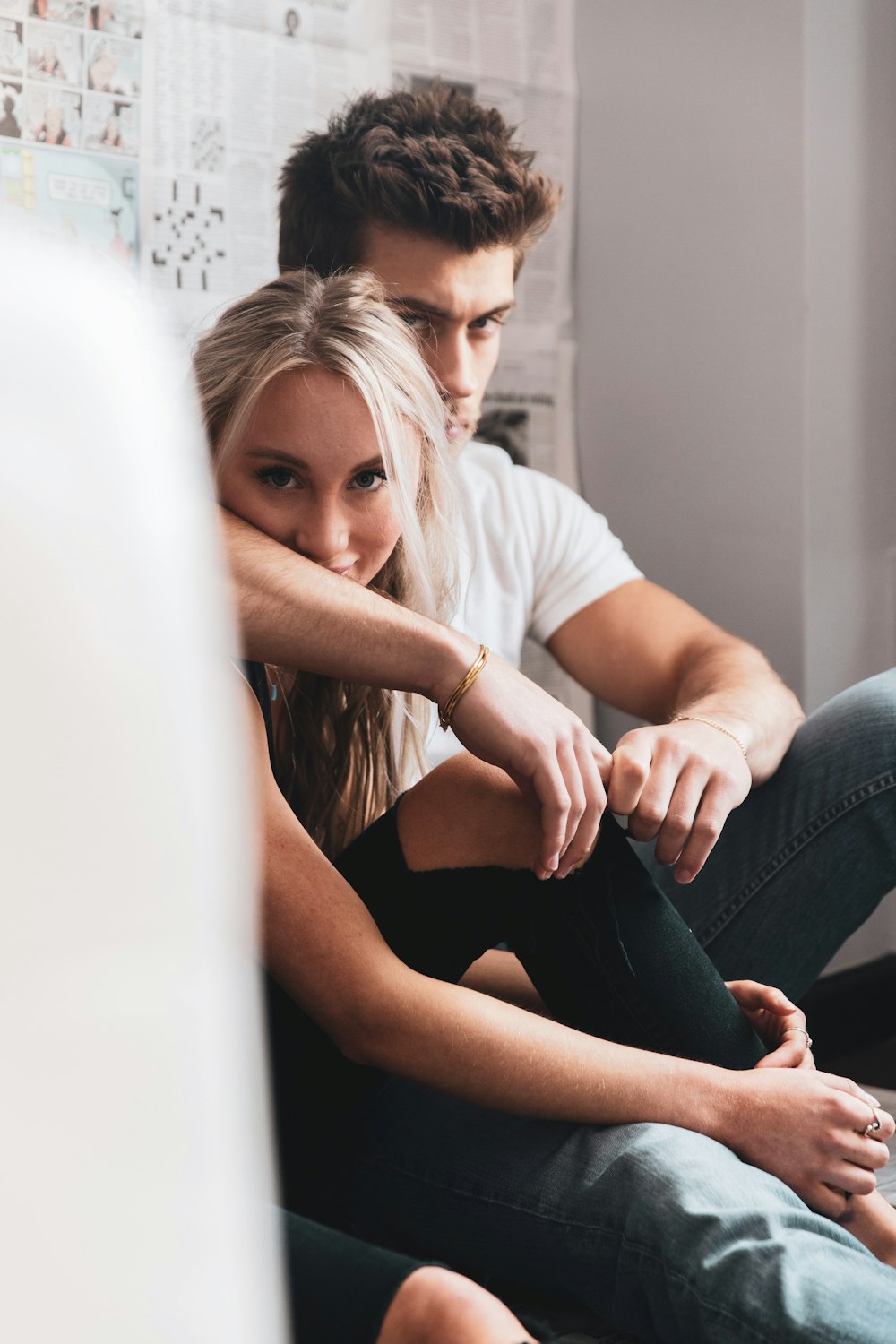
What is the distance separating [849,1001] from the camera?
173 cm

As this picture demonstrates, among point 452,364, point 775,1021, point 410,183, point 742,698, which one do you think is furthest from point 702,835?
point 410,183

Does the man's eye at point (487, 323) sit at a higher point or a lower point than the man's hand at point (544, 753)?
higher

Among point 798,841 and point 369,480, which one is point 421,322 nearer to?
point 369,480

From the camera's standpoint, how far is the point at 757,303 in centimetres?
167

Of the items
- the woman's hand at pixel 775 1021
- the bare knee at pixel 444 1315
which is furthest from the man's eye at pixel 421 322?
the bare knee at pixel 444 1315

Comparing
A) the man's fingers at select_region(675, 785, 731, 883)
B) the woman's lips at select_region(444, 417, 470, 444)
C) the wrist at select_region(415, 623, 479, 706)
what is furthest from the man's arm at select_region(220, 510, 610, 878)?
the woman's lips at select_region(444, 417, 470, 444)

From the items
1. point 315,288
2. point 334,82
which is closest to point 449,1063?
point 315,288

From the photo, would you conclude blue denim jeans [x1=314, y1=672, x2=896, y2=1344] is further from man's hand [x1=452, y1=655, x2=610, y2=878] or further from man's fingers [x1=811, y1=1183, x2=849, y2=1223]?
man's hand [x1=452, y1=655, x2=610, y2=878]

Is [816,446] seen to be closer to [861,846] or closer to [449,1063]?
[861,846]

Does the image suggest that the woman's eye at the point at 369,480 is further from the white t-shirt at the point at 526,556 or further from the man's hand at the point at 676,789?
the white t-shirt at the point at 526,556

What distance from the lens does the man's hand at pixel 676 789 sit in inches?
37.3

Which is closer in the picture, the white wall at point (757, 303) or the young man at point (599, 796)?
the young man at point (599, 796)

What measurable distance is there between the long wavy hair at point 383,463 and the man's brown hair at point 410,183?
254mm

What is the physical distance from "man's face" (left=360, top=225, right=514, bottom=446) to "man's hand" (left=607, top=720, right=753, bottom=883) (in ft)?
1.64
